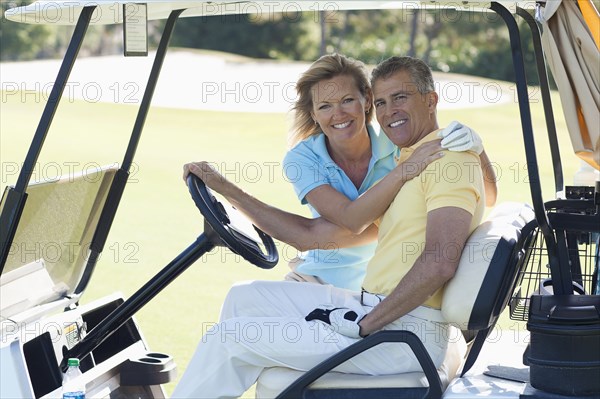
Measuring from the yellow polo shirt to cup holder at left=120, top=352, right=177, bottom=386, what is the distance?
3.00ft

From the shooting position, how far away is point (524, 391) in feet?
8.38

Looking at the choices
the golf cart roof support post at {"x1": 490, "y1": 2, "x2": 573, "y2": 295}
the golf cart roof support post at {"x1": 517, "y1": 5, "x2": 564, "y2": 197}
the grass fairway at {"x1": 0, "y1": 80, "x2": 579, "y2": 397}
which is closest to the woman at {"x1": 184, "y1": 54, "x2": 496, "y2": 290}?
the golf cart roof support post at {"x1": 517, "y1": 5, "x2": 564, "y2": 197}

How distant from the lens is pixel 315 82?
3.46 meters

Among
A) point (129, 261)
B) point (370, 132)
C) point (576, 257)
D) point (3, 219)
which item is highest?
point (370, 132)

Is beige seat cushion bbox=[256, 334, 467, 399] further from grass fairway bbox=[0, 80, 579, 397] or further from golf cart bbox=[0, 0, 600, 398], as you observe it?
grass fairway bbox=[0, 80, 579, 397]

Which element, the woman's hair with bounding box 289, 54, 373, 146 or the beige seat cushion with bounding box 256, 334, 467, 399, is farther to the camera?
the woman's hair with bounding box 289, 54, 373, 146

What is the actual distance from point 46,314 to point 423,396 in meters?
1.33

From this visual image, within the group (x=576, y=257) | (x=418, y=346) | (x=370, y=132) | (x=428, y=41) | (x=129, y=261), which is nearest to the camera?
(x=418, y=346)

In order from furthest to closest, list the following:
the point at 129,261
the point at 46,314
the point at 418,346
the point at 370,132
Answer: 1. the point at 129,261
2. the point at 370,132
3. the point at 46,314
4. the point at 418,346

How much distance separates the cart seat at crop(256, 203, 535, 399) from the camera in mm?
2533

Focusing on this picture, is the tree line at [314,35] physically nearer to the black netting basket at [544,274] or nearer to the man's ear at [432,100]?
the black netting basket at [544,274]

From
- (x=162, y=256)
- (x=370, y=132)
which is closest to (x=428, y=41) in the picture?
(x=162, y=256)

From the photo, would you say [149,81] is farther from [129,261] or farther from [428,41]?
[428,41]

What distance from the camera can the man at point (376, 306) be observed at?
2627 mm
